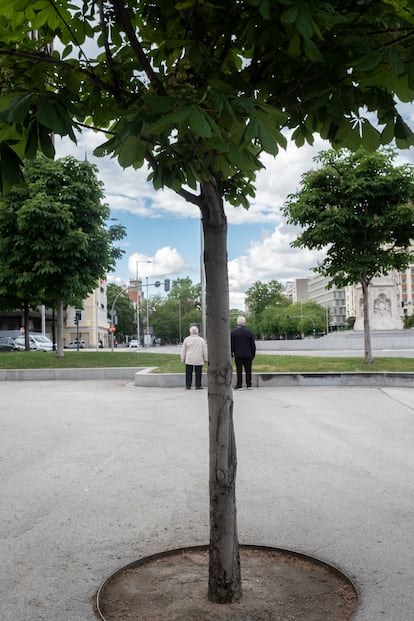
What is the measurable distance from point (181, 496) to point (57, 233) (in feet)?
66.6

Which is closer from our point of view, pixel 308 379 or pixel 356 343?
pixel 308 379

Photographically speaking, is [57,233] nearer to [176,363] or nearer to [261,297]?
[176,363]

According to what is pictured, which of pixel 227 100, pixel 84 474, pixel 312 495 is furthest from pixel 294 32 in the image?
pixel 84 474

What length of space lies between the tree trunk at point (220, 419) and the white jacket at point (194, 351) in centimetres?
1166

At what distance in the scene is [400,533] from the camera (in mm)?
4273

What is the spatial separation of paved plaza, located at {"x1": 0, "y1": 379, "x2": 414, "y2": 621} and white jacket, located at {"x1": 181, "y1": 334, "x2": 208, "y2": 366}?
4.27 m

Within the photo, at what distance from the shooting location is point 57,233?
24109 mm

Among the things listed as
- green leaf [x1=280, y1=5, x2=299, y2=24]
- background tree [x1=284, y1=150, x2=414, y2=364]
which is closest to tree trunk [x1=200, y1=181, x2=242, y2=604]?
green leaf [x1=280, y1=5, x2=299, y2=24]

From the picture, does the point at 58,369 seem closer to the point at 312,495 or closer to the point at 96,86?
the point at 312,495

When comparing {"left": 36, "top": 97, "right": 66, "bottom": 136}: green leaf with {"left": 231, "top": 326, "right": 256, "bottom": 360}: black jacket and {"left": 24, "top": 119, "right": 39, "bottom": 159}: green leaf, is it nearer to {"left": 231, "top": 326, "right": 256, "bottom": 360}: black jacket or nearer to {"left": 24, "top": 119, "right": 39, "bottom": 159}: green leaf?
{"left": 24, "top": 119, "right": 39, "bottom": 159}: green leaf

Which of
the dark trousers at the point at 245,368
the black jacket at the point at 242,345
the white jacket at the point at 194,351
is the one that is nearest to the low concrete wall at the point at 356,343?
the dark trousers at the point at 245,368

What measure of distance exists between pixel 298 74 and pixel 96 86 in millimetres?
1094

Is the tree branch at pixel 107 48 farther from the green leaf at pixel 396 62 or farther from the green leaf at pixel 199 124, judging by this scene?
the green leaf at pixel 396 62

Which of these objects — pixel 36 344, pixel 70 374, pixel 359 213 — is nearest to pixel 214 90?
pixel 359 213
